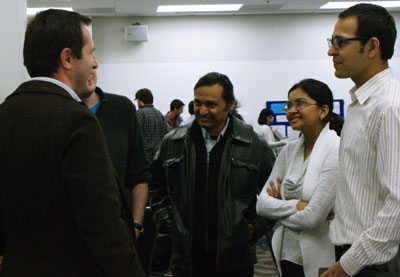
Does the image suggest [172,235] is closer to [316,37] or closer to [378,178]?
[378,178]

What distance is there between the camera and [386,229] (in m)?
1.43

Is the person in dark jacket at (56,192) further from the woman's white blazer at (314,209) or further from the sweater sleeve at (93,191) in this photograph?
the woman's white blazer at (314,209)

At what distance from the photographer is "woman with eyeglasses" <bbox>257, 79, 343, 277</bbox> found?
2.11 m

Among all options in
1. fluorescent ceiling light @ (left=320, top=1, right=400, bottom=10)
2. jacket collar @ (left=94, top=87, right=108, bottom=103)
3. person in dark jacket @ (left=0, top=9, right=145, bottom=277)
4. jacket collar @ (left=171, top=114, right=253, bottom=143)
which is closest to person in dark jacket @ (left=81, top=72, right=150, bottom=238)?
jacket collar @ (left=94, top=87, right=108, bottom=103)

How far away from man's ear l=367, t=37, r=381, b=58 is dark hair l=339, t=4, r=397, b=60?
0.04 ft

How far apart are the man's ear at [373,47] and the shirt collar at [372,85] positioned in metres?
0.07

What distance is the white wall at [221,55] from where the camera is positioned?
10523 millimetres

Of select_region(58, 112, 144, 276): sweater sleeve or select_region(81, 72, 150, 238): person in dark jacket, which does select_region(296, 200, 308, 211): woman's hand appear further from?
select_region(58, 112, 144, 276): sweater sleeve

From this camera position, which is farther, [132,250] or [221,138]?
[221,138]

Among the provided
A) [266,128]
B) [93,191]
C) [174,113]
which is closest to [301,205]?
[93,191]

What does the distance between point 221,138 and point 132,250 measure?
3.82 feet

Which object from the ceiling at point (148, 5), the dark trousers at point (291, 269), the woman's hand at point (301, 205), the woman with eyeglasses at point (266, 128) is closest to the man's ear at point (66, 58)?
the woman's hand at point (301, 205)

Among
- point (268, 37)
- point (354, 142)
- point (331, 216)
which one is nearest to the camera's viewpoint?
point (354, 142)

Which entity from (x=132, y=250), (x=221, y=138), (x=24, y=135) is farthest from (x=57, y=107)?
(x=221, y=138)
